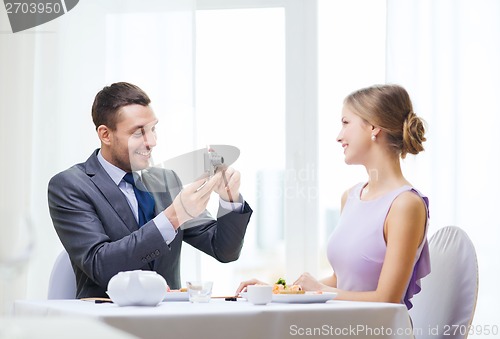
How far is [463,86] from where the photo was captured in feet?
11.4

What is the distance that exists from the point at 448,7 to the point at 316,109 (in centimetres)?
71

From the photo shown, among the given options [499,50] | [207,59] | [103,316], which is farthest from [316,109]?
[103,316]

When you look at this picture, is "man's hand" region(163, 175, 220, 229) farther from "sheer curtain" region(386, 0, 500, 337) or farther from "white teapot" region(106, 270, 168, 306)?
"sheer curtain" region(386, 0, 500, 337)

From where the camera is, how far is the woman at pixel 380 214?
2109mm

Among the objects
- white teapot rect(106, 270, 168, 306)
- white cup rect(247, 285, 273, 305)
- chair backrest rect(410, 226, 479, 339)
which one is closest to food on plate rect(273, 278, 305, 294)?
white cup rect(247, 285, 273, 305)

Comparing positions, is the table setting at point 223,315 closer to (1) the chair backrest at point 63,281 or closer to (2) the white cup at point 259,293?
(2) the white cup at point 259,293

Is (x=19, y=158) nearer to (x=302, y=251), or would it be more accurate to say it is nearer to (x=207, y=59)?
(x=207, y=59)

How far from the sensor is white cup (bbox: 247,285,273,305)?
5.58ft

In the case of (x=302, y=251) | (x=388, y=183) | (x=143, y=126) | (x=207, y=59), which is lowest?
(x=302, y=251)

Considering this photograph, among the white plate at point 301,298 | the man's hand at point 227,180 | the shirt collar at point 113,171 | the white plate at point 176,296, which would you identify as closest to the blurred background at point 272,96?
the shirt collar at point 113,171

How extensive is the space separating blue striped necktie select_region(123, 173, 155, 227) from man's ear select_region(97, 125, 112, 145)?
0.13 metres

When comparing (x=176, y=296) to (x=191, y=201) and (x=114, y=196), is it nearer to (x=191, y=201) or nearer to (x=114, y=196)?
(x=191, y=201)

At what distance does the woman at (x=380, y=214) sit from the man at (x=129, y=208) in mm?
326

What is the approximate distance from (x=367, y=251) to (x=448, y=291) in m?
0.24
